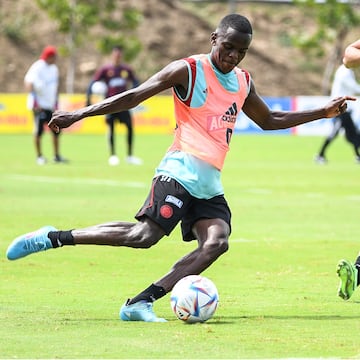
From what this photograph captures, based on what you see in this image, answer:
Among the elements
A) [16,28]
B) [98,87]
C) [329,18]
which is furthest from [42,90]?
[16,28]

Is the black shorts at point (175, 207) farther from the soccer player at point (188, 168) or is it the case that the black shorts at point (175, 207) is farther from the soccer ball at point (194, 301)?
the soccer ball at point (194, 301)

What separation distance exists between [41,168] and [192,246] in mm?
11679

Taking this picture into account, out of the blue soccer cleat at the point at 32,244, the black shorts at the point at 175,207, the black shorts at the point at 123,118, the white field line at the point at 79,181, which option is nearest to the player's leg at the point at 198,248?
the black shorts at the point at 175,207

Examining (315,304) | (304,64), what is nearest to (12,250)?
(315,304)

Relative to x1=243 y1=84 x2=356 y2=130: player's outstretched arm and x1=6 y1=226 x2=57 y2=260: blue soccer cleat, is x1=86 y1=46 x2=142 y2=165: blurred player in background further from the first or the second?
x1=6 y1=226 x2=57 y2=260: blue soccer cleat

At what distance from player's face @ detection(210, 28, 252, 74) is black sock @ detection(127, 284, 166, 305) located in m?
1.70

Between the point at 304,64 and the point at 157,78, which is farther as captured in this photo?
the point at 304,64

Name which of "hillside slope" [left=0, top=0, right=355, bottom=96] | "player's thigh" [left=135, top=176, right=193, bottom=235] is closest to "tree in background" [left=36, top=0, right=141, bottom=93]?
"hillside slope" [left=0, top=0, right=355, bottom=96]

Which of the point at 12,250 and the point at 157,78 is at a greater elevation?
the point at 157,78

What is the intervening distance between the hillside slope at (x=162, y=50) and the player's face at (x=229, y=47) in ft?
151

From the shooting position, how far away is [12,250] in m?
8.41

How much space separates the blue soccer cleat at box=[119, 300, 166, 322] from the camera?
794 centimetres

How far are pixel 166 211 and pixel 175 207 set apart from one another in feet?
0.28

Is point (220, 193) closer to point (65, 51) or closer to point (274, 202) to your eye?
point (274, 202)
